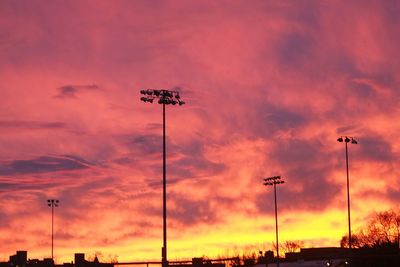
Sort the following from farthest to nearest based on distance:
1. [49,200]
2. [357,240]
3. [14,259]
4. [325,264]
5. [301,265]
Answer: [357,240] < [14,259] < [49,200] < [301,265] < [325,264]

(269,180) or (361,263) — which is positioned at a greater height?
(269,180)

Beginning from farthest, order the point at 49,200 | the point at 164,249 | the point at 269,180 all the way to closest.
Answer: the point at 49,200 → the point at 269,180 → the point at 164,249

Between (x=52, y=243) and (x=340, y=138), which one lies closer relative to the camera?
(x=340, y=138)

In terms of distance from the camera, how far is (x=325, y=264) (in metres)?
89.4

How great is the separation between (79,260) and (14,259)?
131 ft

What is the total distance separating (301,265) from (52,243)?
5006cm

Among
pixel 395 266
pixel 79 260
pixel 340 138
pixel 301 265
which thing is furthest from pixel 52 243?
pixel 395 266

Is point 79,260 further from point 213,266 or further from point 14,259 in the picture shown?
point 213,266

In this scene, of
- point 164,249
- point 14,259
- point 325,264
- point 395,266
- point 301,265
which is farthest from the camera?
point 14,259

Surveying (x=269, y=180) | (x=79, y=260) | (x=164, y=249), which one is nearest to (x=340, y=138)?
(x=269, y=180)

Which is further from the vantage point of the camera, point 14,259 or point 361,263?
point 14,259

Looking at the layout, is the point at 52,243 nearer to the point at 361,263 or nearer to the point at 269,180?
the point at 269,180

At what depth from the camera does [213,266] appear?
175625 mm

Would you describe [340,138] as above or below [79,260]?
above
